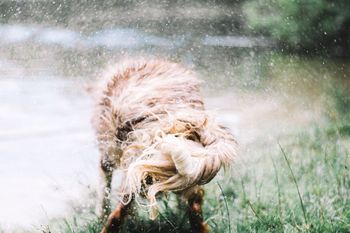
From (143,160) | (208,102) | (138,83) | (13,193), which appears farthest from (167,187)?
(208,102)

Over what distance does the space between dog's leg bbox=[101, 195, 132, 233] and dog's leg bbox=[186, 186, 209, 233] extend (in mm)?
408

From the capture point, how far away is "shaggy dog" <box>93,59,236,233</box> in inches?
111

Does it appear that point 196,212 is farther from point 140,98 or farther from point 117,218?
point 140,98

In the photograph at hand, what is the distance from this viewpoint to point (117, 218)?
329 cm

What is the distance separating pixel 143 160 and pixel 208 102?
2.97 meters

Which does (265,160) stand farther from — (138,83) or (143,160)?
(143,160)

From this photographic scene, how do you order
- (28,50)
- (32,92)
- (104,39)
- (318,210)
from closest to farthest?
(318,210)
(32,92)
(28,50)
(104,39)

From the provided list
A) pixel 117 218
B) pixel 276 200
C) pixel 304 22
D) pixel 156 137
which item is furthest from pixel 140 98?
pixel 304 22

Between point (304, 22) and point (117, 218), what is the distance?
4763 millimetres

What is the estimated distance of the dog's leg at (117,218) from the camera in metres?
3.28

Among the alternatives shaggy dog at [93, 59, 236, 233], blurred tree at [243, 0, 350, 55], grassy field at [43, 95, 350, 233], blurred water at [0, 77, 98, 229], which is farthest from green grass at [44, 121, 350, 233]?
blurred tree at [243, 0, 350, 55]

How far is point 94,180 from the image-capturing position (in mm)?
4332

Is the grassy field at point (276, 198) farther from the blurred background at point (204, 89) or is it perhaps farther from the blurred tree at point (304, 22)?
the blurred tree at point (304, 22)

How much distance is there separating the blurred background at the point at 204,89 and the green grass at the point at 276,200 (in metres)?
0.01
